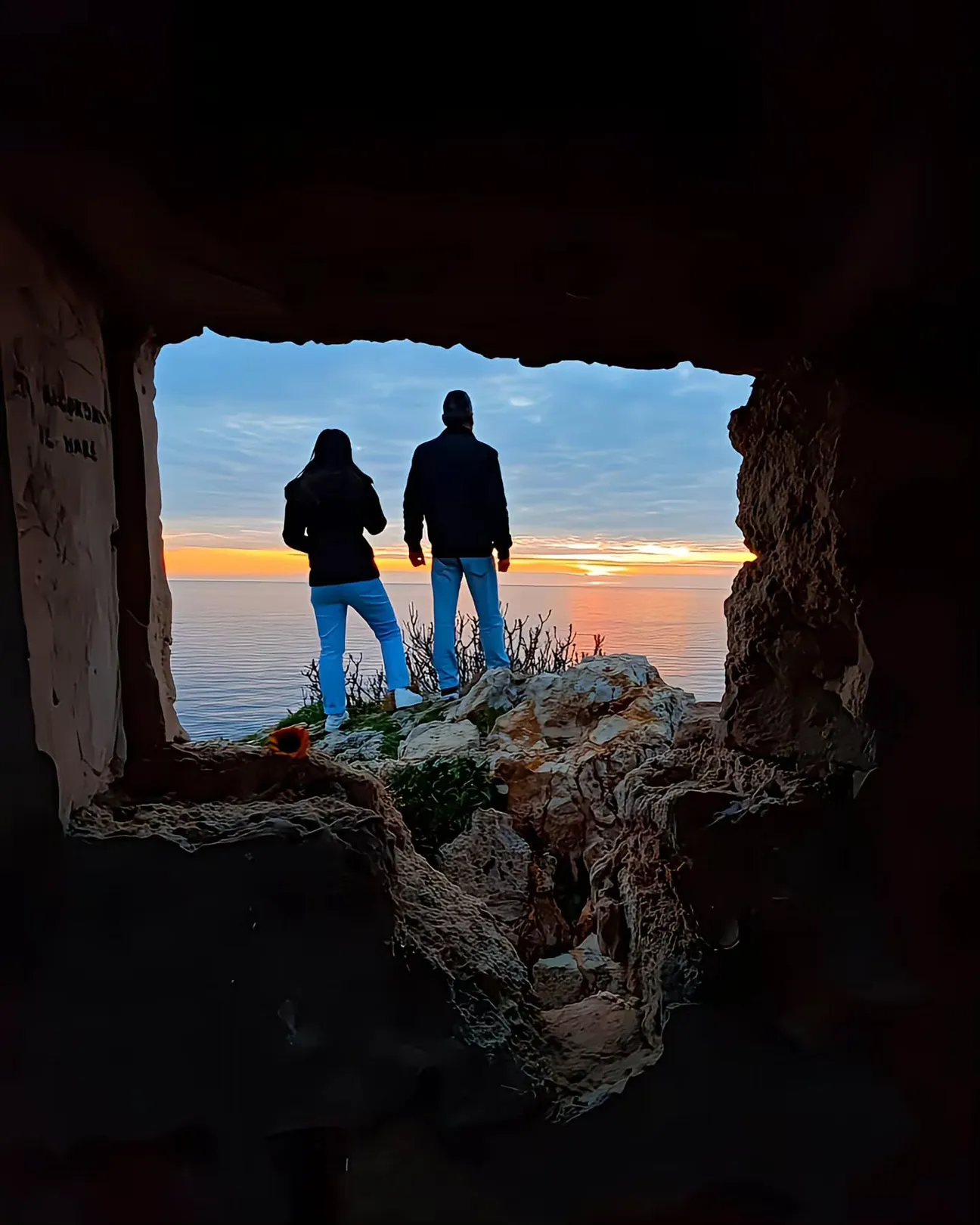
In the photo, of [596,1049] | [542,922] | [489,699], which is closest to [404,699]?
[489,699]

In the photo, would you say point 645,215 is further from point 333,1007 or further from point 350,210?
point 333,1007

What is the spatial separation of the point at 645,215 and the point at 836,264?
222 millimetres

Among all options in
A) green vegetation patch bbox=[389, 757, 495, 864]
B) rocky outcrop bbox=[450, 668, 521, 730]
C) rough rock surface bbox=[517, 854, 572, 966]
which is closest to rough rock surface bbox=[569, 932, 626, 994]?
rough rock surface bbox=[517, 854, 572, 966]

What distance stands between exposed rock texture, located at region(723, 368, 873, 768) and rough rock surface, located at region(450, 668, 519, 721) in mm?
1584

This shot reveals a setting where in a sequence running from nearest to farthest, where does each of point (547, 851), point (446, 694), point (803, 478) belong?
point (803, 478) < point (547, 851) < point (446, 694)

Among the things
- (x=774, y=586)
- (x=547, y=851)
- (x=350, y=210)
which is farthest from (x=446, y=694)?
(x=350, y=210)

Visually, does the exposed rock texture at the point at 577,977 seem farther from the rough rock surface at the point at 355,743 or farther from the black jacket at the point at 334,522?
the black jacket at the point at 334,522

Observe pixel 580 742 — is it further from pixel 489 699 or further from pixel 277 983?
pixel 277 983

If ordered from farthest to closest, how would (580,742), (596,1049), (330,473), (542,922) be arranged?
(330,473) < (580,742) < (542,922) < (596,1049)

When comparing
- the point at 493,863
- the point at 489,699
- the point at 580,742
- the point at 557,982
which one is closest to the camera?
the point at 557,982

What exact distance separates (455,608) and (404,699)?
0.45 m

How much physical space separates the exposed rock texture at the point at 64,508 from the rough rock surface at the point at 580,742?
46.7 inches

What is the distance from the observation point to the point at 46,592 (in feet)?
2.46

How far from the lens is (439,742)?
2391mm
